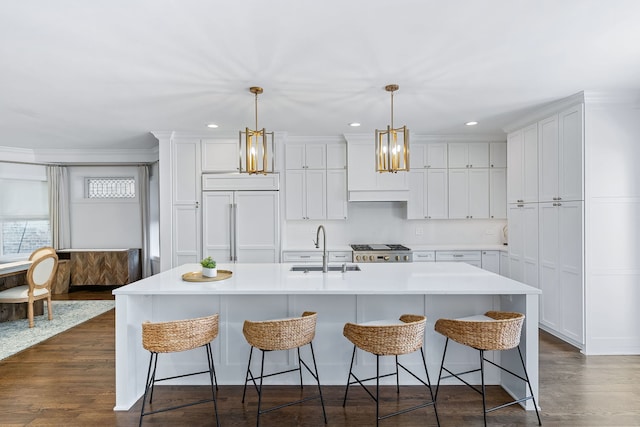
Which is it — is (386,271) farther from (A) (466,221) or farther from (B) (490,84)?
(A) (466,221)

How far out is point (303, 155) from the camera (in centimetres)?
513

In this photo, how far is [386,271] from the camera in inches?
118

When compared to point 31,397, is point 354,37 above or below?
above

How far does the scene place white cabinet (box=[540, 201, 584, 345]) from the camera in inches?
135

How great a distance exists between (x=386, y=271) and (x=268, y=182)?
2.48m

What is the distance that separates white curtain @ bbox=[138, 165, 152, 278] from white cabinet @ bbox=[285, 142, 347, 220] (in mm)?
2919

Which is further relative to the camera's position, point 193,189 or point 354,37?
point 193,189

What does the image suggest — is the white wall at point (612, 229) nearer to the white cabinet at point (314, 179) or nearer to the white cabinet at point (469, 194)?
the white cabinet at point (469, 194)

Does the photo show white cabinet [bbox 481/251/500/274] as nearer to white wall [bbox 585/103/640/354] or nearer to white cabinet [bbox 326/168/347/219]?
white wall [bbox 585/103/640/354]

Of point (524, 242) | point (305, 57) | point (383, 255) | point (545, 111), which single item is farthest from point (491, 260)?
point (305, 57)

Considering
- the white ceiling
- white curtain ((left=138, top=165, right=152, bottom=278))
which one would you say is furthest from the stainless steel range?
white curtain ((left=138, top=165, right=152, bottom=278))

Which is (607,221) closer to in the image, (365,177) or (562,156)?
(562,156)

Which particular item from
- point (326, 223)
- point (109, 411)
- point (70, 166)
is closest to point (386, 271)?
point (109, 411)

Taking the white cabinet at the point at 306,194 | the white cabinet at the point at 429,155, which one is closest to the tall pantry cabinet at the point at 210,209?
the white cabinet at the point at 306,194
